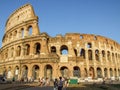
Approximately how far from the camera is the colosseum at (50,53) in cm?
2502

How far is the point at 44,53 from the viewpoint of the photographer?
81.8 ft

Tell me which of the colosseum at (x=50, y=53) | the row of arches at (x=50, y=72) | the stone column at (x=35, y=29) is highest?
the stone column at (x=35, y=29)

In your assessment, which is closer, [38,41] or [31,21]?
[38,41]

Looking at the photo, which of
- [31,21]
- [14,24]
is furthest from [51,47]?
[14,24]

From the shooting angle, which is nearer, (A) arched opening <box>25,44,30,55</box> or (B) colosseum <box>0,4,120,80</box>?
(B) colosseum <box>0,4,120,80</box>

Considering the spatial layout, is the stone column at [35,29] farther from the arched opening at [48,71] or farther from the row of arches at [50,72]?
the arched opening at [48,71]

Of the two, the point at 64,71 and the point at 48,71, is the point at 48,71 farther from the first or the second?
the point at 64,71

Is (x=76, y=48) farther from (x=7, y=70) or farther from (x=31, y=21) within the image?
(x=7, y=70)

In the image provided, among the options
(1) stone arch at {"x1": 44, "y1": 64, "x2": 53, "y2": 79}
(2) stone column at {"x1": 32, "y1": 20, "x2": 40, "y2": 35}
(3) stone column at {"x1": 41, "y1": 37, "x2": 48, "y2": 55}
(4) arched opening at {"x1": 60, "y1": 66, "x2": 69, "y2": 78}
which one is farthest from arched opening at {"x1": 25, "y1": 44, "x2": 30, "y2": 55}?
(4) arched opening at {"x1": 60, "y1": 66, "x2": 69, "y2": 78}

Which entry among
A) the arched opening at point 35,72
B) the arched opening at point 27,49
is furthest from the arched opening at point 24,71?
the arched opening at point 27,49

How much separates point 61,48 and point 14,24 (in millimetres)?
11922

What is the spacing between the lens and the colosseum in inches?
985

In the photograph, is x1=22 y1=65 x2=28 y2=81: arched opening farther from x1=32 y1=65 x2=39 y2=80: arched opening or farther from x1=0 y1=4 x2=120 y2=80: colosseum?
x1=32 y1=65 x2=39 y2=80: arched opening

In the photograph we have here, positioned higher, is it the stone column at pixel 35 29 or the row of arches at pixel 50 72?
the stone column at pixel 35 29
